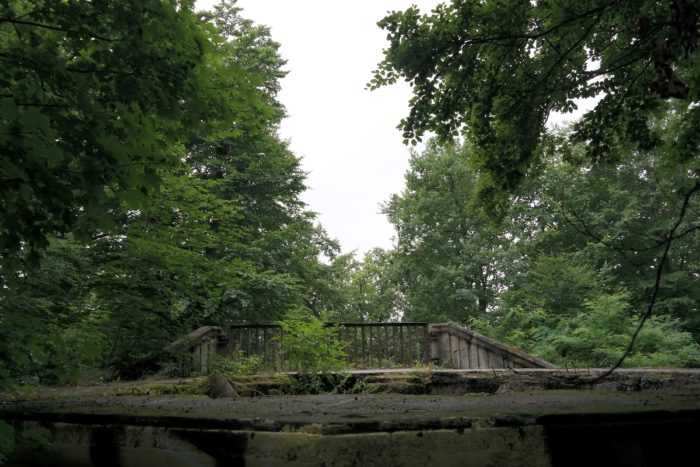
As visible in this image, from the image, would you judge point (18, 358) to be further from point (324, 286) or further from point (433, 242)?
point (433, 242)

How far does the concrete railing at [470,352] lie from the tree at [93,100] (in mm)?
6800

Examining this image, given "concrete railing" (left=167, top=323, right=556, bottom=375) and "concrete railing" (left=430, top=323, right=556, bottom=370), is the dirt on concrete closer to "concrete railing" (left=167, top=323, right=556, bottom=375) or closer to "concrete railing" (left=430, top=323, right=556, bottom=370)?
"concrete railing" (left=167, top=323, right=556, bottom=375)

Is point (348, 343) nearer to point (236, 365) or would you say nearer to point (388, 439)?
point (236, 365)

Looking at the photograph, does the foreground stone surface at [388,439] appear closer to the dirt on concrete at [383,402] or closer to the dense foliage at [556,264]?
the dirt on concrete at [383,402]

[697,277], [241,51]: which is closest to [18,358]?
[241,51]

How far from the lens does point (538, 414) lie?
1646 mm

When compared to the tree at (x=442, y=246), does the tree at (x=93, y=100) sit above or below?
below

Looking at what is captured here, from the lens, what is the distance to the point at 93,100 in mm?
2176

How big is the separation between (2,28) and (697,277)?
22903mm

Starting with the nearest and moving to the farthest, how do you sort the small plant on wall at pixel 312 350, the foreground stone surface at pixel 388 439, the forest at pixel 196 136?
the foreground stone surface at pixel 388 439 → the forest at pixel 196 136 → the small plant on wall at pixel 312 350

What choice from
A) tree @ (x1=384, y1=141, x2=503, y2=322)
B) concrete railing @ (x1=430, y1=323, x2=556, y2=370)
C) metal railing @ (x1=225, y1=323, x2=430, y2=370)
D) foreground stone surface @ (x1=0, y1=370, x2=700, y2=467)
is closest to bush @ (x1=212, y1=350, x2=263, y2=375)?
metal railing @ (x1=225, y1=323, x2=430, y2=370)

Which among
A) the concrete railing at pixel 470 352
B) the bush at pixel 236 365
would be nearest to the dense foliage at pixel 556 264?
the concrete railing at pixel 470 352

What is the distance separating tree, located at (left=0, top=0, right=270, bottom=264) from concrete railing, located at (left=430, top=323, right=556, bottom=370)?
6.80 meters

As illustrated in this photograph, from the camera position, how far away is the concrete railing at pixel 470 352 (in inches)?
308
